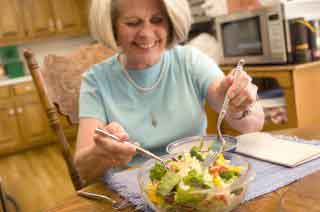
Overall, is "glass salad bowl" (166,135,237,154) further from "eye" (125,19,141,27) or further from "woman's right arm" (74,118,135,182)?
"eye" (125,19,141,27)

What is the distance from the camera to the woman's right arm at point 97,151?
0.80m

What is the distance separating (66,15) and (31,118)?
127 centimetres

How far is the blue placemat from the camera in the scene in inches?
28.9

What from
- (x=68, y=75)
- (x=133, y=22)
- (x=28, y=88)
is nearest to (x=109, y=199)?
(x=133, y=22)

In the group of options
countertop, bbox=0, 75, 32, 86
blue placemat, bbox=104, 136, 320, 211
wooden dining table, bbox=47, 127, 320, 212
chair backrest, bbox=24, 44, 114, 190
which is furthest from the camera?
countertop, bbox=0, 75, 32, 86

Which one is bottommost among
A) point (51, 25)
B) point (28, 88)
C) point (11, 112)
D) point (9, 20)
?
point (11, 112)

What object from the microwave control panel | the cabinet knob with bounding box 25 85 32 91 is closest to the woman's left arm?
the microwave control panel

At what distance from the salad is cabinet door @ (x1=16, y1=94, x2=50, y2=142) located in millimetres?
3749

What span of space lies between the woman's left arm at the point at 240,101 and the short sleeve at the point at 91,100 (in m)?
0.36

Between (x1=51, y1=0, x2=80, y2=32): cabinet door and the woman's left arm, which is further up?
(x1=51, y1=0, x2=80, y2=32): cabinet door

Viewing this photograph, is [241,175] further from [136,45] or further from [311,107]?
[311,107]

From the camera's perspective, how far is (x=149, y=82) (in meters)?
1.29

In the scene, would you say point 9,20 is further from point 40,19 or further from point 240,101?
point 240,101

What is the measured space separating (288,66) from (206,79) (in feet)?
3.30
